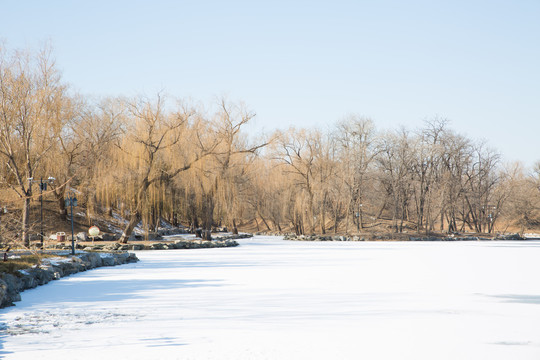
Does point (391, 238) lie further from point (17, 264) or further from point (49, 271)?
point (17, 264)

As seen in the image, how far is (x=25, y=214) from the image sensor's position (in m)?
20.0

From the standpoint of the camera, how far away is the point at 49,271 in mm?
11305

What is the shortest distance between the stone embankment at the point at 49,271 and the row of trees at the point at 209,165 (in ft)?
3.37

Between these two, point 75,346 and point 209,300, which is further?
point 209,300

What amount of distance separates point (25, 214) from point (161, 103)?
8579mm

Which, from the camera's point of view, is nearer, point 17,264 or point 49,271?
Result: point 17,264

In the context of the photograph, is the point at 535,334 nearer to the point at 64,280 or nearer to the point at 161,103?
the point at 64,280

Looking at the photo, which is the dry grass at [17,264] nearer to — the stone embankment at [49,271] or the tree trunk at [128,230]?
the stone embankment at [49,271]

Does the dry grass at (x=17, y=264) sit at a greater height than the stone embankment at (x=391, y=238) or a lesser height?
greater

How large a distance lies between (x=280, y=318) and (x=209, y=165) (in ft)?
68.1

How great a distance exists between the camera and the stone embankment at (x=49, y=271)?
26.5ft

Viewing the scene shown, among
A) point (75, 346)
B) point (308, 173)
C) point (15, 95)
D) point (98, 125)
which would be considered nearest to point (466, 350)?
point (75, 346)

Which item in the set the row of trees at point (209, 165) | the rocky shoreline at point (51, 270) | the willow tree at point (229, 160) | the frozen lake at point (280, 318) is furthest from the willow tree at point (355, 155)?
the frozen lake at point (280, 318)

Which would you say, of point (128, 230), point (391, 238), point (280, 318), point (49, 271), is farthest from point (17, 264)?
point (391, 238)
